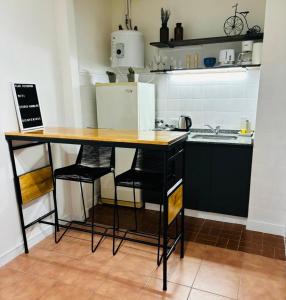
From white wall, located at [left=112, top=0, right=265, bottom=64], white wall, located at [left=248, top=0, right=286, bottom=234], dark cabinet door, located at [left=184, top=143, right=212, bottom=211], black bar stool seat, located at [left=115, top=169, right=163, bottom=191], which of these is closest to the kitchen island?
black bar stool seat, located at [left=115, top=169, right=163, bottom=191]

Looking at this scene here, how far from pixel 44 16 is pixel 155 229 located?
2.39 m

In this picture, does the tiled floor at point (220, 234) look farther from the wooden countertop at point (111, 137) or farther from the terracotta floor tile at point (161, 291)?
the wooden countertop at point (111, 137)

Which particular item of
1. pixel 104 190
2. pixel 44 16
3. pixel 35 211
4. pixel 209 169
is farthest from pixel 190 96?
pixel 35 211

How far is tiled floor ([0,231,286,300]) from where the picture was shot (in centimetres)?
194

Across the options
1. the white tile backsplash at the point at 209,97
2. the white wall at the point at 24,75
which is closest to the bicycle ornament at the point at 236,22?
the white tile backsplash at the point at 209,97

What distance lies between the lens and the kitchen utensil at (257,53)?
2837 millimetres

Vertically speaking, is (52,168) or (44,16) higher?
(44,16)

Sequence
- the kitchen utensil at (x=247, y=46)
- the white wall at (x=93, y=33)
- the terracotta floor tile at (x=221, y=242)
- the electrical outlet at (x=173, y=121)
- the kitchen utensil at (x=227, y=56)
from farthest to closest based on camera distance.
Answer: the electrical outlet at (x=173, y=121), the white wall at (x=93, y=33), the kitchen utensil at (x=227, y=56), the kitchen utensil at (x=247, y=46), the terracotta floor tile at (x=221, y=242)

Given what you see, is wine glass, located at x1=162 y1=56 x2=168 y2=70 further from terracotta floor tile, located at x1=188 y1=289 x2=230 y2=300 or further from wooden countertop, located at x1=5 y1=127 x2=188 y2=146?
terracotta floor tile, located at x1=188 y1=289 x2=230 y2=300

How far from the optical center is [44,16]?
8.26 feet

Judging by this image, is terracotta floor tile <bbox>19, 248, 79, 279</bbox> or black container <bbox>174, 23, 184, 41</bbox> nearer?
terracotta floor tile <bbox>19, 248, 79, 279</bbox>

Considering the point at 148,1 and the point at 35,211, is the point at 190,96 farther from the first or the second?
the point at 35,211

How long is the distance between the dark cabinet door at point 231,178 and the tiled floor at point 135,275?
22.8 inches

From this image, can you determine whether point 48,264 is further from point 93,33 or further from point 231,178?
point 93,33
